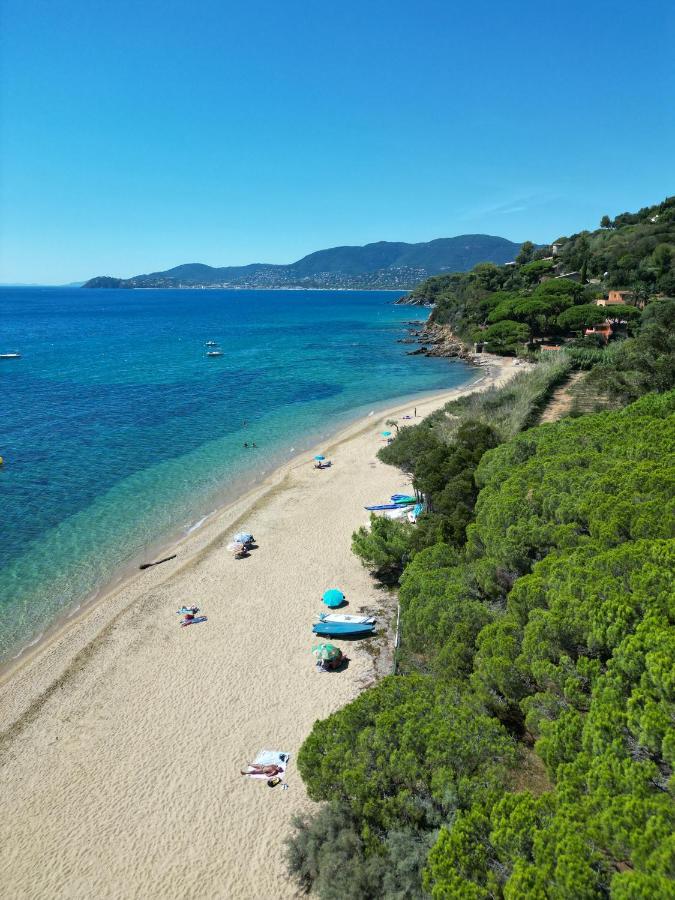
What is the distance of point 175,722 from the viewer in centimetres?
1285

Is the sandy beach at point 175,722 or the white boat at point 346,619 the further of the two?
the white boat at point 346,619

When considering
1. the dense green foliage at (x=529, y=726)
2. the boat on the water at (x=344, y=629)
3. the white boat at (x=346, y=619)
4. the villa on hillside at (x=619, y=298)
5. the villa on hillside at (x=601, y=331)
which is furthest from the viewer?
the villa on hillside at (x=619, y=298)

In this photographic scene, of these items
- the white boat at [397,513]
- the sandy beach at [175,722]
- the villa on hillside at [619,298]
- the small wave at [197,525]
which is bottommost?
the sandy beach at [175,722]

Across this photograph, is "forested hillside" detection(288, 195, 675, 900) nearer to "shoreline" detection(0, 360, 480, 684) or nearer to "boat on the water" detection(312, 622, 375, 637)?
"boat on the water" detection(312, 622, 375, 637)

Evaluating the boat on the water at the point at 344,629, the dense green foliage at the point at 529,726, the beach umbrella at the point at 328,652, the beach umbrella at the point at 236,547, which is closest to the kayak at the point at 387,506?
the beach umbrella at the point at 236,547

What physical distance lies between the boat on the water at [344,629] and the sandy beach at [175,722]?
494mm

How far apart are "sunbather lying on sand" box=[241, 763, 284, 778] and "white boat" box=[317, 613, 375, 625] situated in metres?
4.94

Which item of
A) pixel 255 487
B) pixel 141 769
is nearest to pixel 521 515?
pixel 141 769

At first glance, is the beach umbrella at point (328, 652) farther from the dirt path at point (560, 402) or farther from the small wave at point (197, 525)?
the dirt path at point (560, 402)

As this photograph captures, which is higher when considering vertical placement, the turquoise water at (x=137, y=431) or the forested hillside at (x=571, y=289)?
the forested hillside at (x=571, y=289)

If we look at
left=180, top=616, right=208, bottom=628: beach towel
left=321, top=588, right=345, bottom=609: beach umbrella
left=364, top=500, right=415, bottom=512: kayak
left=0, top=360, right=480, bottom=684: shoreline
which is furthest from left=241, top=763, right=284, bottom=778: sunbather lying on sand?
left=364, top=500, right=415, bottom=512: kayak

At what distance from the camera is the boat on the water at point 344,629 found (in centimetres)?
1519

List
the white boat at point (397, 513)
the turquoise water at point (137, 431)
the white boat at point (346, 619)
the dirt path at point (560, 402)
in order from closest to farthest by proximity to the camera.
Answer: the white boat at point (346, 619) < the turquoise water at point (137, 431) < the white boat at point (397, 513) < the dirt path at point (560, 402)

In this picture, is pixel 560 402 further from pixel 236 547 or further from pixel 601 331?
pixel 601 331
